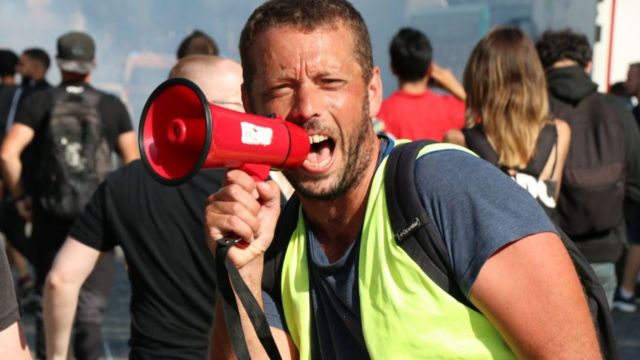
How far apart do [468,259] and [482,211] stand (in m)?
0.08

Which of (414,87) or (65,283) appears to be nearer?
(65,283)

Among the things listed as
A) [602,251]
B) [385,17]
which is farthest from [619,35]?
[602,251]

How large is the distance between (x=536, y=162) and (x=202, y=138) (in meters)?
2.16

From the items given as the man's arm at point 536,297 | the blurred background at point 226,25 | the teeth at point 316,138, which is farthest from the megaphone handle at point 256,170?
the blurred background at point 226,25

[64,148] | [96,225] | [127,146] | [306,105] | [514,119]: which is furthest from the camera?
[127,146]

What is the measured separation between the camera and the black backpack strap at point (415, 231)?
1816 millimetres

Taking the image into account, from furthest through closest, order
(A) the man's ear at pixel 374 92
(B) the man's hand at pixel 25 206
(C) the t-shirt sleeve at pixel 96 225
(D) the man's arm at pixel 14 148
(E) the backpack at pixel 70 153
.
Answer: (B) the man's hand at pixel 25 206 < (D) the man's arm at pixel 14 148 < (E) the backpack at pixel 70 153 < (C) the t-shirt sleeve at pixel 96 225 < (A) the man's ear at pixel 374 92

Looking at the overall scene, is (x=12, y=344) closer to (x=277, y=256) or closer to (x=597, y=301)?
(x=277, y=256)

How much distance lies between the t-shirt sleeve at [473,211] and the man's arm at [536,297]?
2cm

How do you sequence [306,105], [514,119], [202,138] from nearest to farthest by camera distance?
[202,138]
[306,105]
[514,119]

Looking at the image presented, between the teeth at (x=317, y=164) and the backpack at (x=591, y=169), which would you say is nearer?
the teeth at (x=317, y=164)

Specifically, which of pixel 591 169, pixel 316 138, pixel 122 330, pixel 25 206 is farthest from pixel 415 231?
pixel 122 330

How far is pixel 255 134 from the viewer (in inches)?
76.2

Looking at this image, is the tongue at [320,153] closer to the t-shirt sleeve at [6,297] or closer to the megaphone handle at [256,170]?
the megaphone handle at [256,170]
